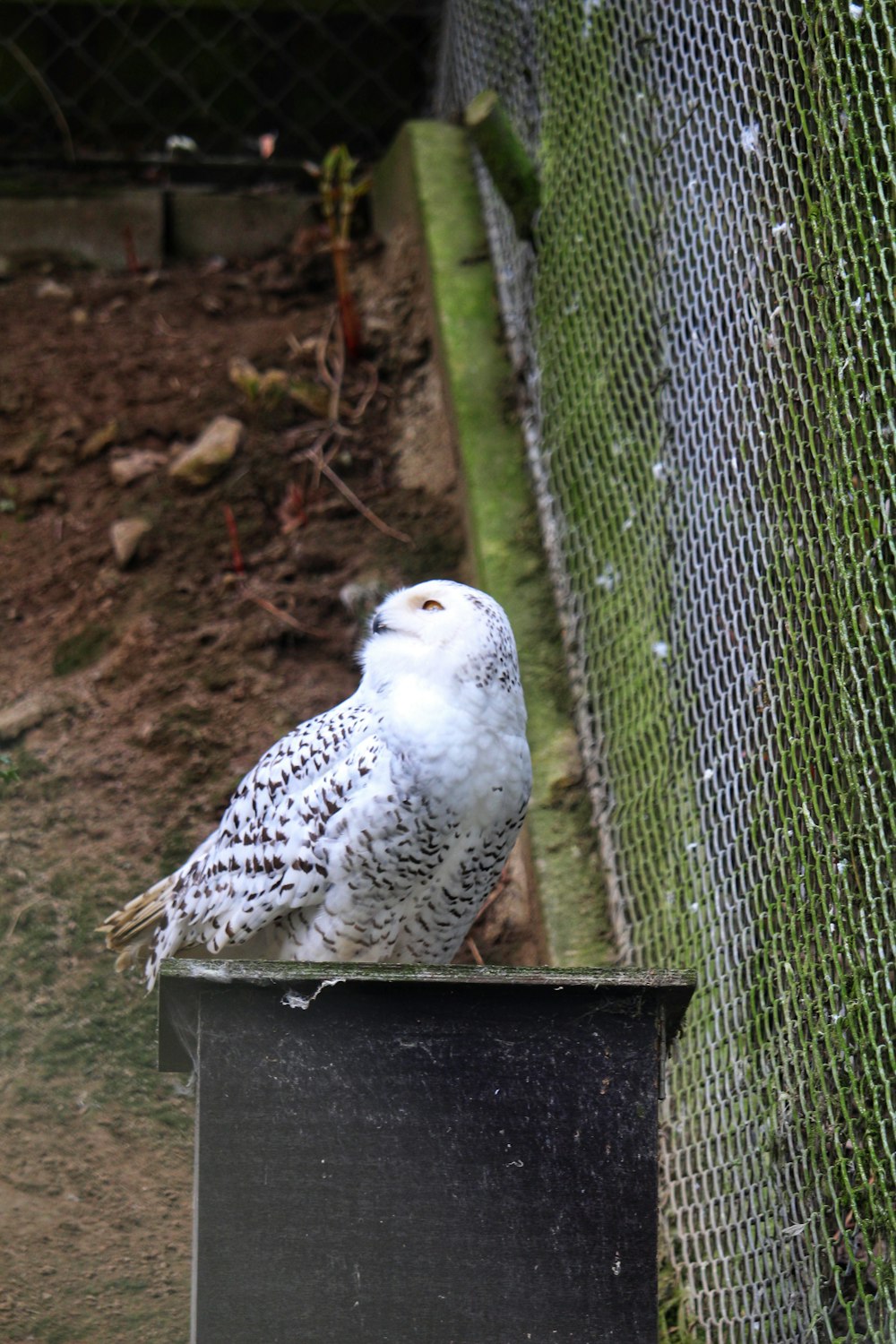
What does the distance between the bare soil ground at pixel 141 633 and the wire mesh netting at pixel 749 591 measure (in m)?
0.75

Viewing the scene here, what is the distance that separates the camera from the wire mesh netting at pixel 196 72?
6.00 m

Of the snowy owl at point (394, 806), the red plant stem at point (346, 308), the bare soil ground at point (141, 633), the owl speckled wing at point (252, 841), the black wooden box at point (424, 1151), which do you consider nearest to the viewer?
the black wooden box at point (424, 1151)

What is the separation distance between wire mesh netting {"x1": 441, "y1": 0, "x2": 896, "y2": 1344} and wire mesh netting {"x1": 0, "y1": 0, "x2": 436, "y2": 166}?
82.1 inches

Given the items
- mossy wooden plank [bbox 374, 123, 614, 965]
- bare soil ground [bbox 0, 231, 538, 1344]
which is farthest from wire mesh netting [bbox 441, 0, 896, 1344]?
bare soil ground [bbox 0, 231, 538, 1344]

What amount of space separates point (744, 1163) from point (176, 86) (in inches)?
200

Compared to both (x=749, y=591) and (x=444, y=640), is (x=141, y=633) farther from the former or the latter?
(x=749, y=591)

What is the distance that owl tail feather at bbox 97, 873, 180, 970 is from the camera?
10.8 ft

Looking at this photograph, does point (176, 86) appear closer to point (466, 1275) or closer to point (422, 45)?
point (422, 45)

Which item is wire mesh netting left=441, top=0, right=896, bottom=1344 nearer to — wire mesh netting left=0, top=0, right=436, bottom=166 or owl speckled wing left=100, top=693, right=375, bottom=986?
owl speckled wing left=100, top=693, right=375, bottom=986

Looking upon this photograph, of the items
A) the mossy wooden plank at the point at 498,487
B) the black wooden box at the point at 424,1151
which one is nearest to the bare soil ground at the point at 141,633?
the mossy wooden plank at the point at 498,487

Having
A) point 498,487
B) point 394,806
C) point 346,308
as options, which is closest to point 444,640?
point 394,806

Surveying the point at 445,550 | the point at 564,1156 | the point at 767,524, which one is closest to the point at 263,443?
the point at 445,550

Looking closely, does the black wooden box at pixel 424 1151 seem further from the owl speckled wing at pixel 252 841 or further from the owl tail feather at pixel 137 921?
the owl tail feather at pixel 137 921

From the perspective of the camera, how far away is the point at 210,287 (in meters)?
5.89
